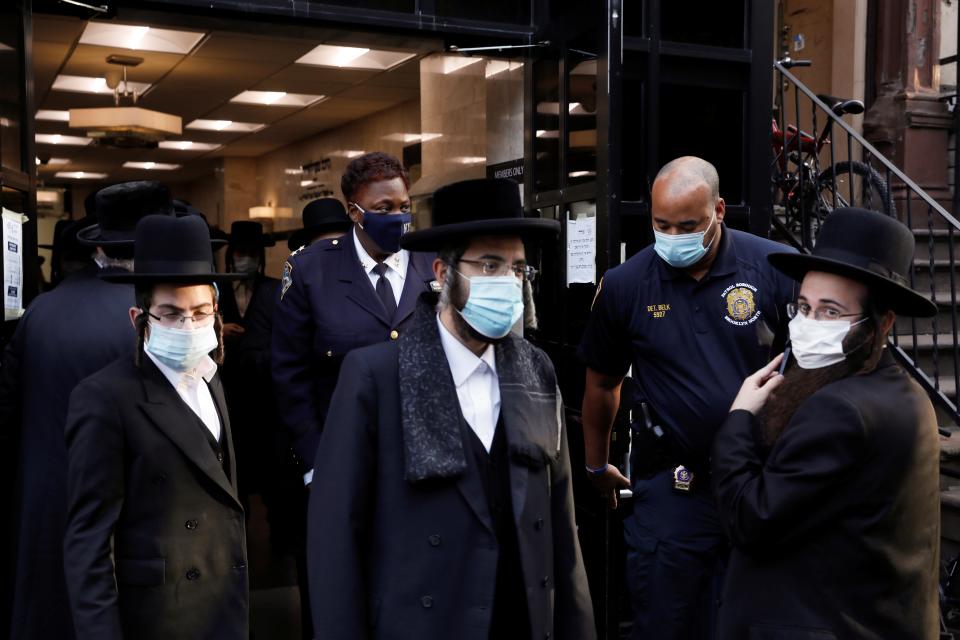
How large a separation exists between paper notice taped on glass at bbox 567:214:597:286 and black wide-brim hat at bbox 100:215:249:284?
1916 mm

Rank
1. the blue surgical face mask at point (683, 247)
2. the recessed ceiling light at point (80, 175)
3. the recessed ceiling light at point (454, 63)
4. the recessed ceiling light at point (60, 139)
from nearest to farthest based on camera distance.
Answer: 1. the blue surgical face mask at point (683, 247)
2. the recessed ceiling light at point (454, 63)
3. the recessed ceiling light at point (60, 139)
4. the recessed ceiling light at point (80, 175)

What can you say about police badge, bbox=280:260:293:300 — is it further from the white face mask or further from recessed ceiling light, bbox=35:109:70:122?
recessed ceiling light, bbox=35:109:70:122

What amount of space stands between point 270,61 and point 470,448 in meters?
8.88

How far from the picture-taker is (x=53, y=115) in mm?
14000

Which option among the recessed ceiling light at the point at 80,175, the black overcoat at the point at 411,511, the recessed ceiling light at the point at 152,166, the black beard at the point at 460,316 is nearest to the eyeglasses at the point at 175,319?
the black overcoat at the point at 411,511

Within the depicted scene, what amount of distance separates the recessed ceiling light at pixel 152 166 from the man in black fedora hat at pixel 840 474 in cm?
1848

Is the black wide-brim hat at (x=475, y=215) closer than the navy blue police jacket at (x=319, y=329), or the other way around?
the black wide-brim hat at (x=475, y=215)

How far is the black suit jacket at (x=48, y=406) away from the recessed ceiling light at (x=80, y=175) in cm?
1937

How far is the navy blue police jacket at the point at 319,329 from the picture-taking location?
3.70 meters

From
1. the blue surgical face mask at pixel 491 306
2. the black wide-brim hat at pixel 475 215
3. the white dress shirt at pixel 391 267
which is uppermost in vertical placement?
the black wide-brim hat at pixel 475 215

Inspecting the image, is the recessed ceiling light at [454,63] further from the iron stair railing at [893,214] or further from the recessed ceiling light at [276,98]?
the recessed ceiling light at [276,98]

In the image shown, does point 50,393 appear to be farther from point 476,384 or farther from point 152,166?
point 152,166

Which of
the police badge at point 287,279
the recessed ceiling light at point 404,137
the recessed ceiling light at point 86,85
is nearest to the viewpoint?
the police badge at point 287,279

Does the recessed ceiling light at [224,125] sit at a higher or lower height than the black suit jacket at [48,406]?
higher
